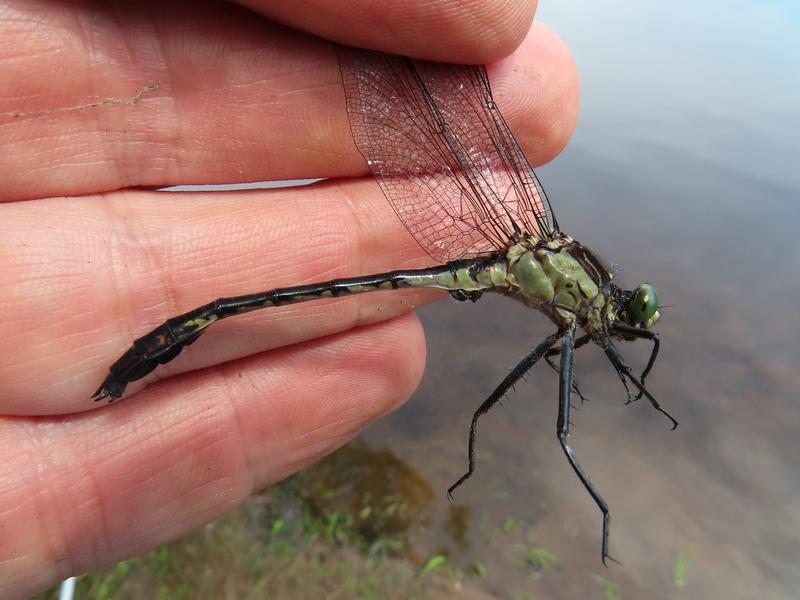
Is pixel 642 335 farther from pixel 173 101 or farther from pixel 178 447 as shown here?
pixel 173 101

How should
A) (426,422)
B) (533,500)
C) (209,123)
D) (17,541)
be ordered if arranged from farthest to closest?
1. (426,422)
2. (533,500)
3. (209,123)
4. (17,541)

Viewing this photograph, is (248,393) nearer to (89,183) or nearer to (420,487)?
(89,183)

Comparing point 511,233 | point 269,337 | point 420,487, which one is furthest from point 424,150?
point 420,487

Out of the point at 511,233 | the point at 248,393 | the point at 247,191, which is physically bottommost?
the point at 248,393

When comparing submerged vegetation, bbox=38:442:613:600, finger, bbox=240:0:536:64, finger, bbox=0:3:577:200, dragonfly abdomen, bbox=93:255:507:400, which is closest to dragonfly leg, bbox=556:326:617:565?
dragonfly abdomen, bbox=93:255:507:400

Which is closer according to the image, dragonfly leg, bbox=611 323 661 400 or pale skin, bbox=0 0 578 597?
pale skin, bbox=0 0 578 597

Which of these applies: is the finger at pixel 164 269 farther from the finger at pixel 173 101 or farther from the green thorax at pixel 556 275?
the green thorax at pixel 556 275

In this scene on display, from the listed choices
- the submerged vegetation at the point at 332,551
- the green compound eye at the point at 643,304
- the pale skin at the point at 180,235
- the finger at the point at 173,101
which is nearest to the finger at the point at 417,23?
the pale skin at the point at 180,235

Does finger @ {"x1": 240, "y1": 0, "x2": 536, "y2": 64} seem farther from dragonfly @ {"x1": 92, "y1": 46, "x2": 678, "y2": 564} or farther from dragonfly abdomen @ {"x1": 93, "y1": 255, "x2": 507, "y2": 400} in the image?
dragonfly abdomen @ {"x1": 93, "y1": 255, "x2": 507, "y2": 400}
